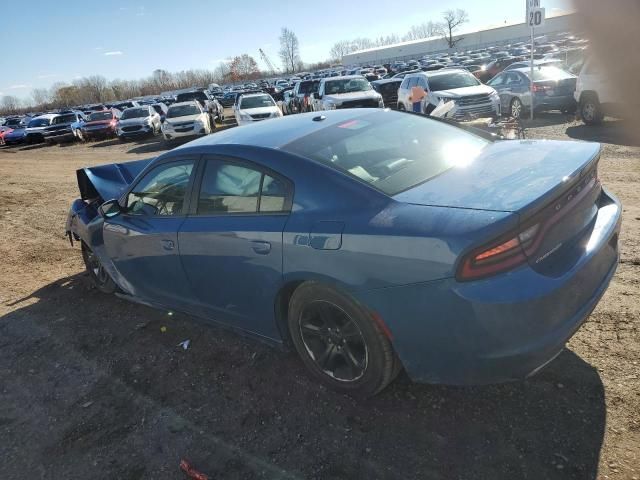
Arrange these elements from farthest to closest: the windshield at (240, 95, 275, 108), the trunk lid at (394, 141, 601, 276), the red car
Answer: the red car, the windshield at (240, 95, 275, 108), the trunk lid at (394, 141, 601, 276)

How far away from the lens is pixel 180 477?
8.55ft

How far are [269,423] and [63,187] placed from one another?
1144cm

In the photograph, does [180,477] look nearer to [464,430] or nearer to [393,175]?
[464,430]

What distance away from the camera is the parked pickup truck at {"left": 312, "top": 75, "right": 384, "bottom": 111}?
1605 centimetres

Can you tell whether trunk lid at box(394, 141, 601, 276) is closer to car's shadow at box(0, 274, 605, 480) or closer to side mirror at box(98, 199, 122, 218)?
car's shadow at box(0, 274, 605, 480)

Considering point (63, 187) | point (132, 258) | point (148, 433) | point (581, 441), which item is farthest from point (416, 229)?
point (63, 187)

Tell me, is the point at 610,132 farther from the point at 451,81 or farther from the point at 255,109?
the point at 255,109

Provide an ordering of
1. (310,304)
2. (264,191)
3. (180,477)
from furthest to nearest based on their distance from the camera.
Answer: (264,191)
(310,304)
(180,477)

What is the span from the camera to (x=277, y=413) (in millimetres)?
3006

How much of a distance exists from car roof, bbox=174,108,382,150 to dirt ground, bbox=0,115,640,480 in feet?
4.79

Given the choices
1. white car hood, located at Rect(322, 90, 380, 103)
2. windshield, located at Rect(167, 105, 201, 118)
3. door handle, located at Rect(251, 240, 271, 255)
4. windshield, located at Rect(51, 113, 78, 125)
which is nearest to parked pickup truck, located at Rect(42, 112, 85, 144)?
windshield, located at Rect(51, 113, 78, 125)

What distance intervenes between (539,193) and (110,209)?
3.39 m

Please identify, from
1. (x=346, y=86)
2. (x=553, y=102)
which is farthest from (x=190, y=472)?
(x=346, y=86)

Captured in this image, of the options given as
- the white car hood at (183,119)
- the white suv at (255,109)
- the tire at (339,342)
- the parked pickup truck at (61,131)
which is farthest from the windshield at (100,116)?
the tire at (339,342)
